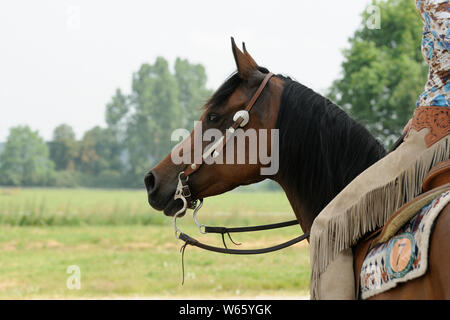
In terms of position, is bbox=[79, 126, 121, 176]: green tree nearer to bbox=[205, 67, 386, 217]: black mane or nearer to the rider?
bbox=[205, 67, 386, 217]: black mane

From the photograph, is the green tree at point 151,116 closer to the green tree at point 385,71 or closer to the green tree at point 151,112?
the green tree at point 151,112

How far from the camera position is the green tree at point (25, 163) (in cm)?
3159

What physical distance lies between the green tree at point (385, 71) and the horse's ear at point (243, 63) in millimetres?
19917

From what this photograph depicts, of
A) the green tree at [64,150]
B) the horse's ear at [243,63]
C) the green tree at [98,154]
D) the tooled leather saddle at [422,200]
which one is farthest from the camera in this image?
the green tree at [64,150]

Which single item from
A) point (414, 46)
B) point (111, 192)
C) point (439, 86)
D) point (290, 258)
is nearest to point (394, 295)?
point (439, 86)

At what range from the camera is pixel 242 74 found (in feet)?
9.12

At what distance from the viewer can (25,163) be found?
3334 cm

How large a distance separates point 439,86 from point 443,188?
48 cm

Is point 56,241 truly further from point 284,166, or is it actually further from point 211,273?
point 284,166

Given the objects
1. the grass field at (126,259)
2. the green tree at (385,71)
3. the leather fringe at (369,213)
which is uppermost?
the green tree at (385,71)

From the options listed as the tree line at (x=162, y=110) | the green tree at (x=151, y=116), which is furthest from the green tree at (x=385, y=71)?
the green tree at (x=151, y=116)

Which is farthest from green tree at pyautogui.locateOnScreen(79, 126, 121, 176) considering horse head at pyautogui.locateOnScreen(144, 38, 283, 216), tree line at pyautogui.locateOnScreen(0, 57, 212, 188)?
horse head at pyautogui.locateOnScreen(144, 38, 283, 216)

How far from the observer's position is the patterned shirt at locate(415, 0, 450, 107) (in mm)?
1926
